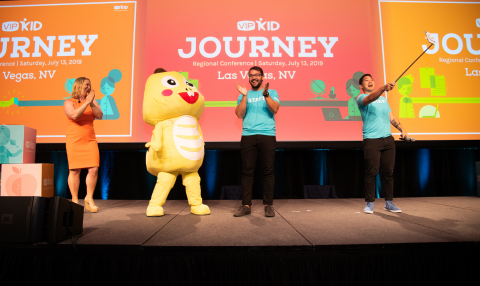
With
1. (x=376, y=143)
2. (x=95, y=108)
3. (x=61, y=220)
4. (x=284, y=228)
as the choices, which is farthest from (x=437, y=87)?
(x=61, y=220)

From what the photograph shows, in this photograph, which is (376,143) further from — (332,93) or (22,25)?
(22,25)

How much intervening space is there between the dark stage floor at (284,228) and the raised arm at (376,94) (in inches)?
41.3

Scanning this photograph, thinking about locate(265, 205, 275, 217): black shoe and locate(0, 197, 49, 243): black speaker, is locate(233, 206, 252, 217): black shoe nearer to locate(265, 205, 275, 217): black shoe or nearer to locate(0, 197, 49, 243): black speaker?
locate(265, 205, 275, 217): black shoe

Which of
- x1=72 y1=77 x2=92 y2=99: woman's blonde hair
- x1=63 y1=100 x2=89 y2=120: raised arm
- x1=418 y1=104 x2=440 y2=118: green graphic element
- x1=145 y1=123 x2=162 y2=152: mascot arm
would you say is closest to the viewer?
x1=145 y1=123 x2=162 y2=152: mascot arm

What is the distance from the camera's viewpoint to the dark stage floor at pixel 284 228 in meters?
1.47

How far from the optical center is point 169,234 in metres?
1.64

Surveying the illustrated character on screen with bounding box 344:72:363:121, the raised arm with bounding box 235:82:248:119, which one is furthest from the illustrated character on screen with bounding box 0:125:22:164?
the illustrated character on screen with bounding box 344:72:363:121

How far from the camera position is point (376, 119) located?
2402mm

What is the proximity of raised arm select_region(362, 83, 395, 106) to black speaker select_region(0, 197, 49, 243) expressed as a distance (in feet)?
8.43

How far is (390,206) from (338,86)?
1671 millimetres

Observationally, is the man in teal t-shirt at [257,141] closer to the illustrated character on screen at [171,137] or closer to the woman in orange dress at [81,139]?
the illustrated character on screen at [171,137]

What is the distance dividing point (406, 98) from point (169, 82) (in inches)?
122

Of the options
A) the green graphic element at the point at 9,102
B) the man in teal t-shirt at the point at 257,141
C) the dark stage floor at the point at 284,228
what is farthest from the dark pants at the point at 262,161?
the green graphic element at the point at 9,102

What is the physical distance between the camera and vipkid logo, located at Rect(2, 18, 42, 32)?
11.2 ft
